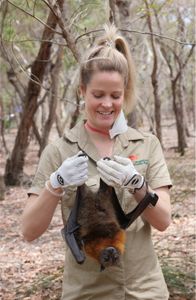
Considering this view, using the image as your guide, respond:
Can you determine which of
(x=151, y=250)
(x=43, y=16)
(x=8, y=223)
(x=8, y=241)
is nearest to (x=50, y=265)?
(x=8, y=241)

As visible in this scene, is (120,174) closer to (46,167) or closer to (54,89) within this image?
(46,167)

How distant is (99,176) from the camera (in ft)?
6.78

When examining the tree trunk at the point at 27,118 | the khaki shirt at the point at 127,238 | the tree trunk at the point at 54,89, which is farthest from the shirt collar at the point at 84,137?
the tree trunk at the point at 54,89

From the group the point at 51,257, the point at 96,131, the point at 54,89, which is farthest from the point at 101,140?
the point at 54,89

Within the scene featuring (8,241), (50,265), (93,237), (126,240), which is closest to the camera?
(93,237)

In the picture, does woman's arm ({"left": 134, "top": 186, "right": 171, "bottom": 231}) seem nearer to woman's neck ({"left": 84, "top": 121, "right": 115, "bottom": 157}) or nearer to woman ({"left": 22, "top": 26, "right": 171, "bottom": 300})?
woman ({"left": 22, "top": 26, "right": 171, "bottom": 300})

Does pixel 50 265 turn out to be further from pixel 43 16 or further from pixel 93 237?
pixel 43 16

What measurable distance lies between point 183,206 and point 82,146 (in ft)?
20.0

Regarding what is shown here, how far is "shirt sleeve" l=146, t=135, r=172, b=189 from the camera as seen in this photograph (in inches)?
82.6

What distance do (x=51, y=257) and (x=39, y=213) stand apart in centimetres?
373

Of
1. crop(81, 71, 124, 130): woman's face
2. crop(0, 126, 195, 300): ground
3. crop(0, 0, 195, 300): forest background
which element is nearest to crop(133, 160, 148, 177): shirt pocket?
crop(81, 71, 124, 130): woman's face

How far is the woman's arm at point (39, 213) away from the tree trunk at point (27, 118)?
512 cm

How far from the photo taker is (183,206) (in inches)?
313

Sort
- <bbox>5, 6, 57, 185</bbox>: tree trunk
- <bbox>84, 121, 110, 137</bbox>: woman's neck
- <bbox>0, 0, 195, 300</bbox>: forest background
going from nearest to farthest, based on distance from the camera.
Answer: <bbox>84, 121, 110, 137</bbox>: woman's neck → <bbox>0, 0, 195, 300</bbox>: forest background → <bbox>5, 6, 57, 185</bbox>: tree trunk
